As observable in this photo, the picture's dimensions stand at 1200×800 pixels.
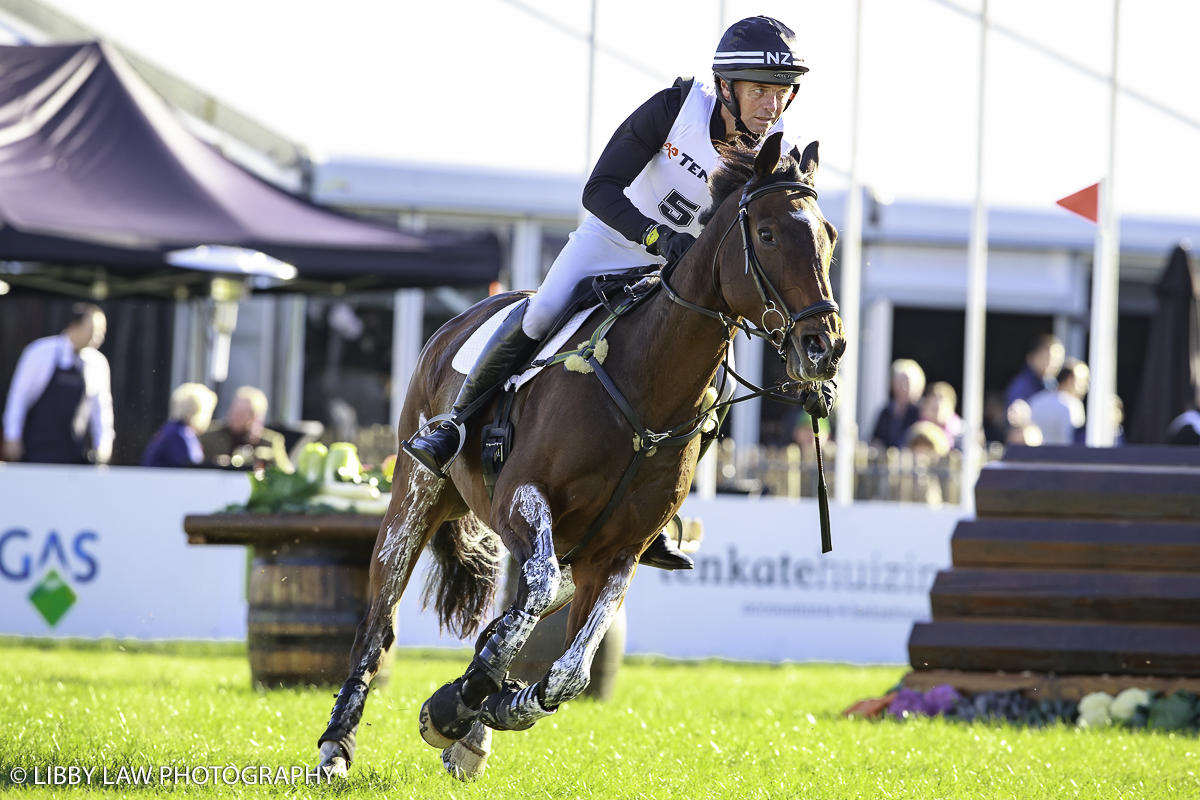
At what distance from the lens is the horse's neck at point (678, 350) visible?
16.3ft

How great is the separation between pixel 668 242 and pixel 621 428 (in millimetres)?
676

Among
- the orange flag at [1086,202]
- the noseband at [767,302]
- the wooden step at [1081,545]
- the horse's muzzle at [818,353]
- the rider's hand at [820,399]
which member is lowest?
the wooden step at [1081,545]

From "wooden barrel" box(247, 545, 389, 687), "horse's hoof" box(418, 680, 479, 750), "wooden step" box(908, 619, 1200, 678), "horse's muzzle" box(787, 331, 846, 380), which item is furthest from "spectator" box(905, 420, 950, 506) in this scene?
"horse's muzzle" box(787, 331, 846, 380)

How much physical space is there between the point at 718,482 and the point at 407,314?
243 inches

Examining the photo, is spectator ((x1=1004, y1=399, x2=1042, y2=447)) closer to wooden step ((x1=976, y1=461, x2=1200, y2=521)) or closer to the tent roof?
wooden step ((x1=976, y1=461, x2=1200, y2=521))

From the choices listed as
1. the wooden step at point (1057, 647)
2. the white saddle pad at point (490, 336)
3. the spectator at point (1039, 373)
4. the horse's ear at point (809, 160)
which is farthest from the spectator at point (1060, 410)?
the horse's ear at point (809, 160)

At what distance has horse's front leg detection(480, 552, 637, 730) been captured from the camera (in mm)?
4754

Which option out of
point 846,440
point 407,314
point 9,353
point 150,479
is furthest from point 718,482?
point 9,353

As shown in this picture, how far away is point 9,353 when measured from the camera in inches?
647

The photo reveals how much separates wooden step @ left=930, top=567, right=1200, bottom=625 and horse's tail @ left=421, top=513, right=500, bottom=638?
2.98 metres

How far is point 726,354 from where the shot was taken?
16.9 feet

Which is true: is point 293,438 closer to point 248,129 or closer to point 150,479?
point 150,479

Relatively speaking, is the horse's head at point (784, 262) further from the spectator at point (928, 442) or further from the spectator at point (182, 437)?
the spectator at point (928, 442)

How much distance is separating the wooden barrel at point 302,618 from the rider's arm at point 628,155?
12.1 feet
